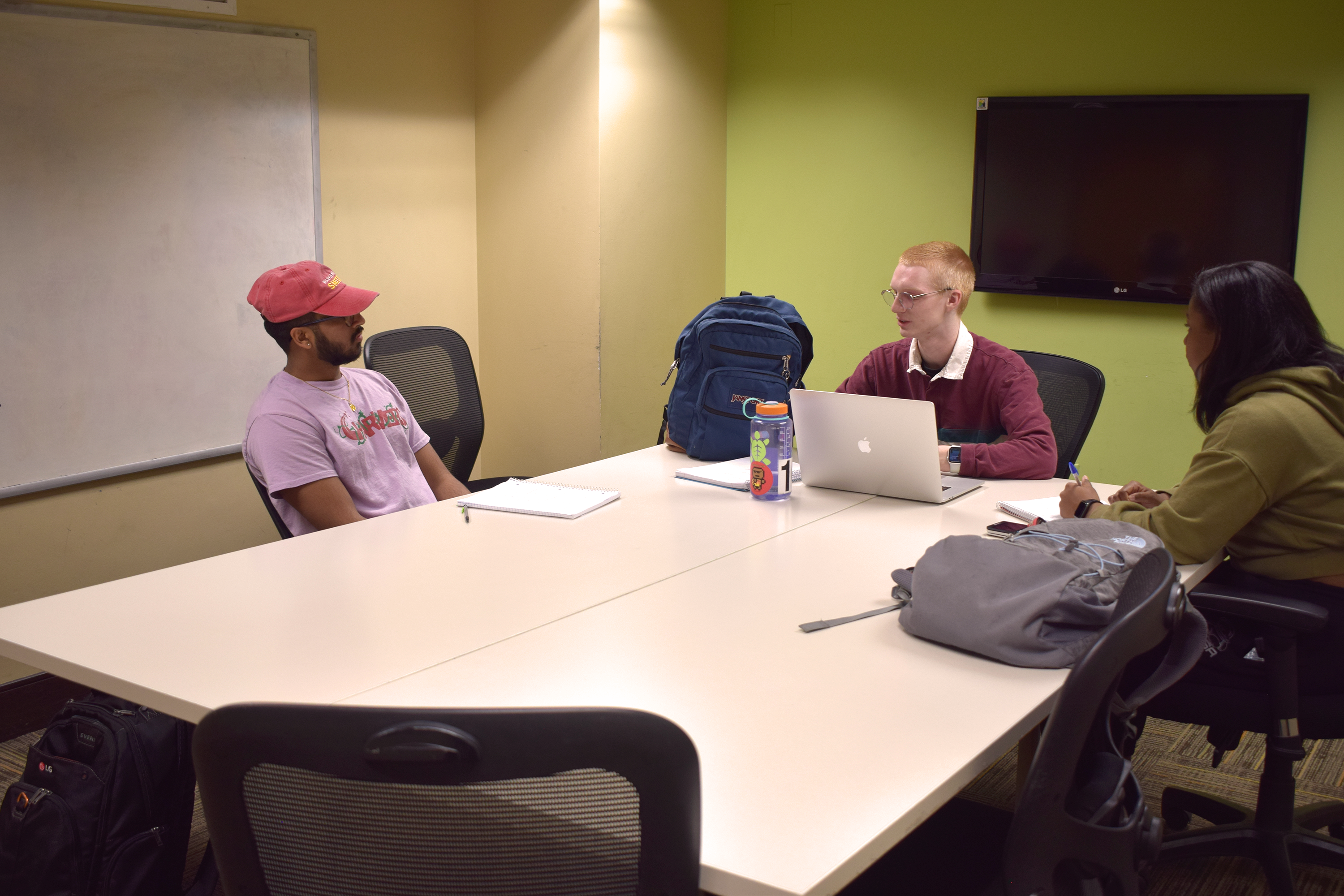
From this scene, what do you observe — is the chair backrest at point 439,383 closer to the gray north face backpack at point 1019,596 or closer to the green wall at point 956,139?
the green wall at point 956,139

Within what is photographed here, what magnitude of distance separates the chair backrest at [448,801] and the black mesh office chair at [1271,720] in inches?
53.8

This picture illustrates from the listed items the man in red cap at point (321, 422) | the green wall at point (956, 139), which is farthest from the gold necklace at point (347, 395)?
the green wall at point (956, 139)

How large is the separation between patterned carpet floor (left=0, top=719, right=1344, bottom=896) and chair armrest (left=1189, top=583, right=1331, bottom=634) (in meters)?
0.70

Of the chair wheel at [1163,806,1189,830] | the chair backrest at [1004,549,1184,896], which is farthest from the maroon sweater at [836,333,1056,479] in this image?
the chair backrest at [1004,549,1184,896]

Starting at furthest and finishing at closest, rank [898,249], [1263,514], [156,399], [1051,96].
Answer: [898,249]
[1051,96]
[156,399]
[1263,514]

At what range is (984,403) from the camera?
9.59ft

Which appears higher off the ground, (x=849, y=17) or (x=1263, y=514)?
(x=849, y=17)

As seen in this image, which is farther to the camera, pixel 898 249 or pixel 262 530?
pixel 898 249

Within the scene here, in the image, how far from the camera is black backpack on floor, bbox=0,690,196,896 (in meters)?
1.82

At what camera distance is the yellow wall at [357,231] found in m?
3.14

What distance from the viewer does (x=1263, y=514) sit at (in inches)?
80.4

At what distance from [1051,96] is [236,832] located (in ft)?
12.9

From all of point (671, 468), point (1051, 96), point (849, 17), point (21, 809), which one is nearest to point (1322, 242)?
point (1051, 96)

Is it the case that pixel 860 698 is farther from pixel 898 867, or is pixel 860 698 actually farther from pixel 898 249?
pixel 898 249
